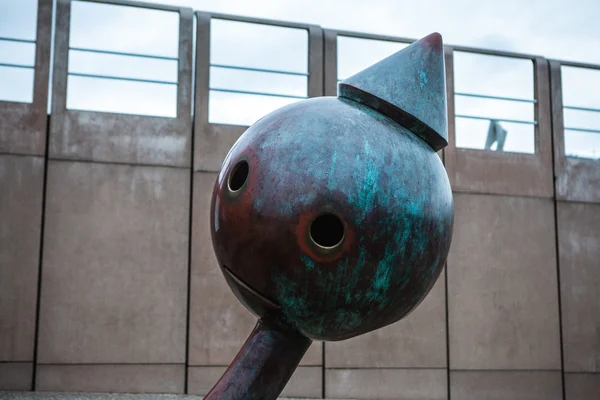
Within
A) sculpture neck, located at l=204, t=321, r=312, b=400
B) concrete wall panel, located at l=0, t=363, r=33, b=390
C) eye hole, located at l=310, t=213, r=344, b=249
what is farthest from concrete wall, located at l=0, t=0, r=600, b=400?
eye hole, located at l=310, t=213, r=344, b=249

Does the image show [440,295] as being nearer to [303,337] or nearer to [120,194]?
[120,194]

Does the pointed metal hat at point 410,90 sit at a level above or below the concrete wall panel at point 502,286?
above

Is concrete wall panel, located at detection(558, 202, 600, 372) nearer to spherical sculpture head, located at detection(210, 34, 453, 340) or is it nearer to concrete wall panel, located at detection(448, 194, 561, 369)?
concrete wall panel, located at detection(448, 194, 561, 369)

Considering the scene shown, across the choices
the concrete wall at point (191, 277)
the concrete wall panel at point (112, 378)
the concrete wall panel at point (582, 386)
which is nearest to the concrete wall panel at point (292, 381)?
the concrete wall at point (191, 277)

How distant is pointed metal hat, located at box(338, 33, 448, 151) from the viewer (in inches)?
166

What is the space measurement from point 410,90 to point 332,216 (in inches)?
39.5

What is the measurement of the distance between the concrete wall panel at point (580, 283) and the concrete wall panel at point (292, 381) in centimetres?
444

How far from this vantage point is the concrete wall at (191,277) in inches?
420

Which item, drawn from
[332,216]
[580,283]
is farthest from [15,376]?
[580,283]

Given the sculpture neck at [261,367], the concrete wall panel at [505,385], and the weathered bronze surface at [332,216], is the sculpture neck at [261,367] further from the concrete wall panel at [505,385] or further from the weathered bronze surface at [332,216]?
the concrete wall panel at [505,385]

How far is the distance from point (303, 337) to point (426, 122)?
1.41 m

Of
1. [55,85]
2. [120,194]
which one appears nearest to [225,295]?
[120,194]

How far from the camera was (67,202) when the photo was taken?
10938 millimetres

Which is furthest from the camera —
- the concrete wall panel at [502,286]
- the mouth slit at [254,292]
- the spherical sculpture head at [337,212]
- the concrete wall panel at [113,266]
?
the concrete wall panel at [502,286]
